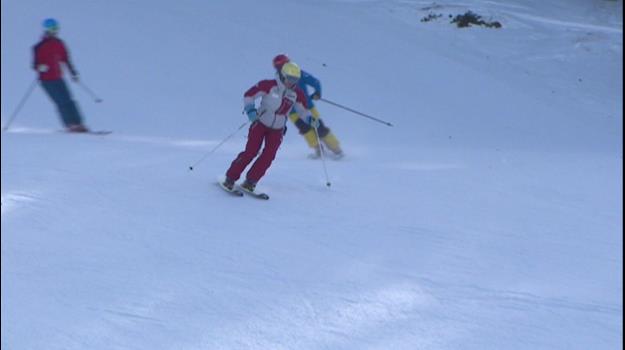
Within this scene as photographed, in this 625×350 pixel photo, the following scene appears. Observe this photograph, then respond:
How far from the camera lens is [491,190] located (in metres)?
7.13

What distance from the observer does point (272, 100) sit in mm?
5906

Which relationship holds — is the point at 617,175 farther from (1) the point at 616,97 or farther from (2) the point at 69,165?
(2) the point at 69,165

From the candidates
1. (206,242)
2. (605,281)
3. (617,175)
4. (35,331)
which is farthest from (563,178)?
(35,331)

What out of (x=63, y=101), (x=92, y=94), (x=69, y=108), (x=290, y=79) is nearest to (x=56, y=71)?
(x=63, y=101)

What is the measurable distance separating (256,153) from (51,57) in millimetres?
3252

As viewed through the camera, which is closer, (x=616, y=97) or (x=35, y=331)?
(x=35, y=331)

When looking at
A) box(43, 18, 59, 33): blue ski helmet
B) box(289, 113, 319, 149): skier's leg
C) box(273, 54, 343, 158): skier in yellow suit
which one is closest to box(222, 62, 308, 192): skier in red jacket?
box(273, 54, 343, 158): skier in yellow suit

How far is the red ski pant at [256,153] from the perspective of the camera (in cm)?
599

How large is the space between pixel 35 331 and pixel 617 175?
707 cm

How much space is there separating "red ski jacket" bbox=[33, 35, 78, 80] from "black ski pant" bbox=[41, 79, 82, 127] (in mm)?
78

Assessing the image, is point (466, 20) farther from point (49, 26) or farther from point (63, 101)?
point (49, 26)

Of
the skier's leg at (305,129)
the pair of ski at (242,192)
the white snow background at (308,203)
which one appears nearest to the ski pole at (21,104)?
the white snow background at (308,203)

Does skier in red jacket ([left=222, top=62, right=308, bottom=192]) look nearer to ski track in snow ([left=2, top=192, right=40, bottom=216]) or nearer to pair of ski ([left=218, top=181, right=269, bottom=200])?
pair of ski ([left=218, top=181, right=269, bottom=200])

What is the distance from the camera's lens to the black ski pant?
7.91 m
